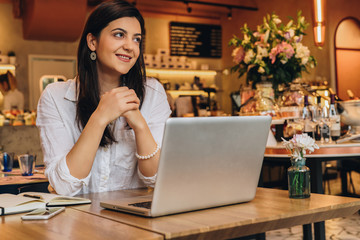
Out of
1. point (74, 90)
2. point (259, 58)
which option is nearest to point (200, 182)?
point (74, 90)

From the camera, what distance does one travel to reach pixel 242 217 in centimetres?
96

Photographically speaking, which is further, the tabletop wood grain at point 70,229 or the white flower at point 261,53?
the white flower at point 261,53

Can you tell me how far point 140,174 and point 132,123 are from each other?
20 cm

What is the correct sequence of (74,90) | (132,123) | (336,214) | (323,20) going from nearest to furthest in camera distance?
(336,214), (132,123), (74,90), (323,20)

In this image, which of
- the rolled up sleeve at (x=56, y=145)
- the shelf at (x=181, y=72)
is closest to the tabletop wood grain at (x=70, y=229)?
the rolled up sleeve at (x=56, y=145)

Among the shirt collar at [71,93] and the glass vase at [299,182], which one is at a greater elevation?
the shirt collar at [71,93]

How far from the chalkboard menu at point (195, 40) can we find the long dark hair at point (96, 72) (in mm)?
7371

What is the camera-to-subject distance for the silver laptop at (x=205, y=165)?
938mm

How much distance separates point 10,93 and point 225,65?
14.0 ft

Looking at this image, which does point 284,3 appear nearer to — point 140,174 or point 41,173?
point 41,173

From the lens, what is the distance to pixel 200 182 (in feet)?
3.31

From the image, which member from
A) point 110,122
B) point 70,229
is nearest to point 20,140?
point 110,122

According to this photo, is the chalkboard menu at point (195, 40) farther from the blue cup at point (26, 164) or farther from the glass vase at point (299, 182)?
the glass vase at point (299, 182)

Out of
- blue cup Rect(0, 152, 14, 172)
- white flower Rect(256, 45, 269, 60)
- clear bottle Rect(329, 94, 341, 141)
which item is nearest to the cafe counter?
blue cup Rect(0, 152, 14, 172)
